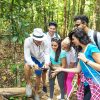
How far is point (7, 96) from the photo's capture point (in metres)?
6.11

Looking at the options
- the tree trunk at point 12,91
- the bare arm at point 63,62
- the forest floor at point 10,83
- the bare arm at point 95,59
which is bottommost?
the forest floor at point 10,83

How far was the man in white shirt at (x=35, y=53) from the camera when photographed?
566 centimetres

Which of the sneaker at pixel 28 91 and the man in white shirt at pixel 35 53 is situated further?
the sneaker at pixel 28 91

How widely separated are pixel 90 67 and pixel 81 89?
488 mm

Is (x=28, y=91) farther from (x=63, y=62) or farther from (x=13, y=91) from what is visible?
(x=63, y=62)

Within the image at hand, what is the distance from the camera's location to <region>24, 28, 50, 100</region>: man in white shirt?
5.66 meters

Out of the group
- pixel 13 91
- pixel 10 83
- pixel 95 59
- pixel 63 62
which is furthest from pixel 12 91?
pixel 95 59

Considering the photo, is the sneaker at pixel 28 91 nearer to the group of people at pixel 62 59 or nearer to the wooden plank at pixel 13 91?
the group of people at pixel 62 59

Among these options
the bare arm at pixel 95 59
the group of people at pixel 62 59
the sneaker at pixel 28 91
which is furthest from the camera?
the sneaker at pixel 28 91

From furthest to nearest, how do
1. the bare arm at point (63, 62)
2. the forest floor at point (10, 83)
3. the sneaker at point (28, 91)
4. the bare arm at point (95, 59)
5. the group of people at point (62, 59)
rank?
the forest floor at point (10, 83), the sneaker at point (28, 91), the bare arm at point (63, 62), the group of people at point (62, 59), the bare arm at point (95, 59)

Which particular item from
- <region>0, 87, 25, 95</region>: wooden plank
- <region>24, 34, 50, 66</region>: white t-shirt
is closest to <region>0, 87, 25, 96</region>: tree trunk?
<region>0, 87, 25, 95</region>: wooden plank

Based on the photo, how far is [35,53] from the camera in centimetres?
597

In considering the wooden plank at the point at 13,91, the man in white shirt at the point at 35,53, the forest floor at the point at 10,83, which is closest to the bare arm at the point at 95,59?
the man in white shirt at the point at 35,53

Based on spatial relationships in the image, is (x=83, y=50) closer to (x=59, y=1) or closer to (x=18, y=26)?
(x=18, y=26)
